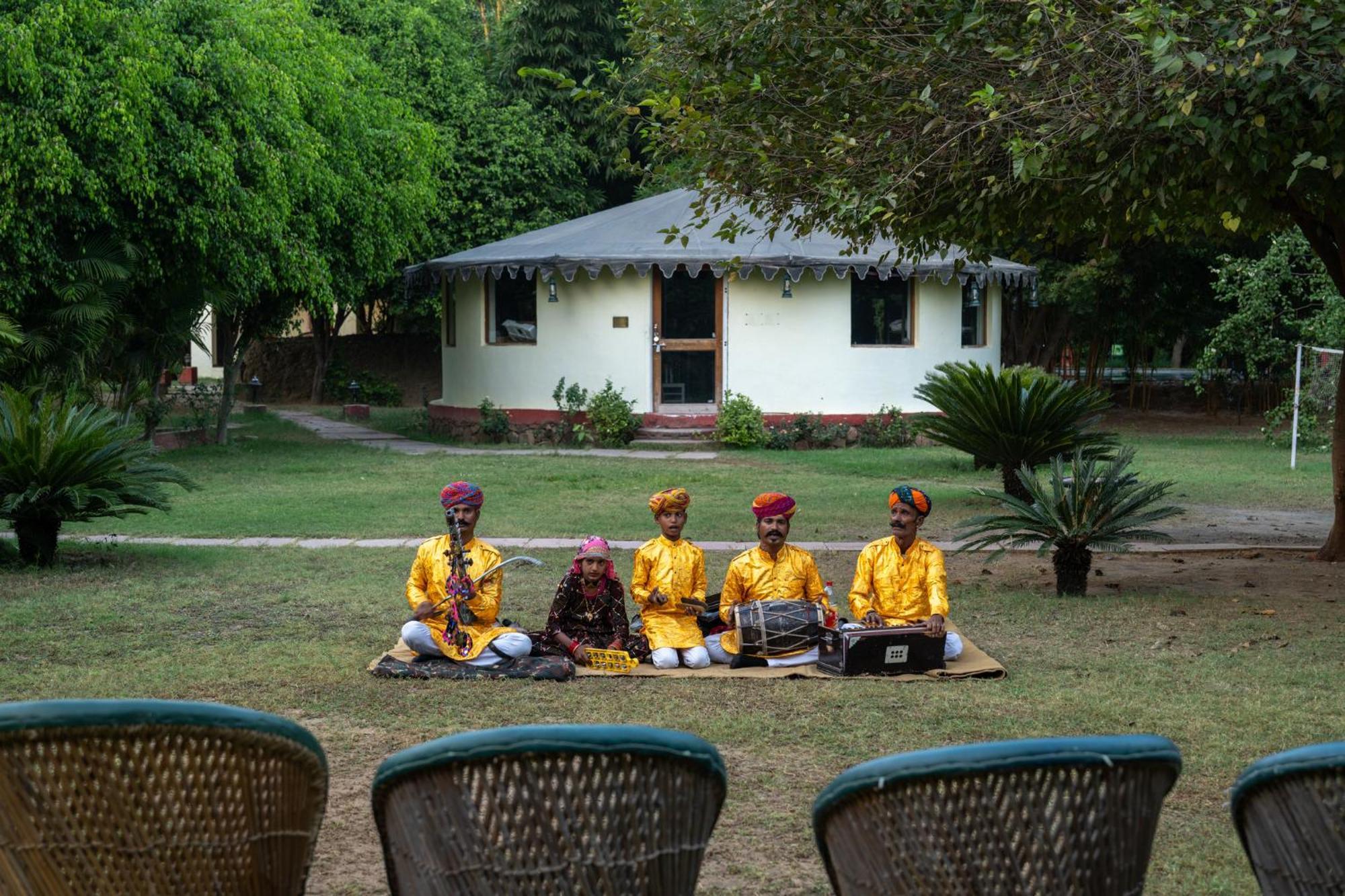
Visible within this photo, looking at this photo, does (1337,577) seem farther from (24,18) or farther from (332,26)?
(332,26)

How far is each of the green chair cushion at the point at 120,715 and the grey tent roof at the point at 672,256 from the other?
18.6 metres

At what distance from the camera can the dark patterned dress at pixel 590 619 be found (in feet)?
25.1

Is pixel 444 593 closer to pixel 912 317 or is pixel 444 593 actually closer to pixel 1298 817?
pixel 1298 817

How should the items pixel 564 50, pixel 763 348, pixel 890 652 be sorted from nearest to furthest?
pixel 890 652 < pixel 763 348 < pixel 564 50

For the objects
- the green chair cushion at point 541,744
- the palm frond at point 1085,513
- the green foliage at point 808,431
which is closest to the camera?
the green chair cushion at point 541,744

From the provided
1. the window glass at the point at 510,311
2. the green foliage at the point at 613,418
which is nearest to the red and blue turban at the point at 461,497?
the green foliage at the point at 613,418

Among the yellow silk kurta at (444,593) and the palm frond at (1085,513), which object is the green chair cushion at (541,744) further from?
the palm frond at (1085,513)

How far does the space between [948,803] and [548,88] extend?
3416 centimetres

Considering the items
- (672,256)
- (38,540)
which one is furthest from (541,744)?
(672,256)

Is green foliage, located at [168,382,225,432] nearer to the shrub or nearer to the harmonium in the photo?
the shrub

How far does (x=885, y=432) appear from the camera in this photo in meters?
23.1

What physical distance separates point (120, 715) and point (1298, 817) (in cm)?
199

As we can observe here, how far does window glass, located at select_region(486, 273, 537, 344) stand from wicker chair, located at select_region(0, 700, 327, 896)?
21582mm

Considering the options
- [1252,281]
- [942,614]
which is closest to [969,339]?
[1252,281]
